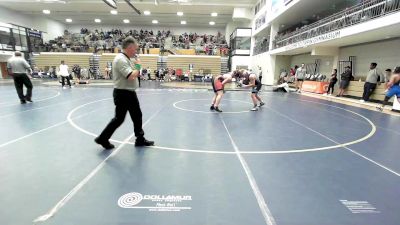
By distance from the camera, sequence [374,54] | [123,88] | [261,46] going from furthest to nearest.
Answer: [261,46] < [374,54] < [123,88]

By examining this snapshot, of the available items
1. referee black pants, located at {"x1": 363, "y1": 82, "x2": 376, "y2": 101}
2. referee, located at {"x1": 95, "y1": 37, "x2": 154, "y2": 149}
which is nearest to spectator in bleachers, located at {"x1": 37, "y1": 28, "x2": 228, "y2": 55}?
referee black pants, located at {"x1": 363, "y1": 82, "x2": 376, "y2": 101}

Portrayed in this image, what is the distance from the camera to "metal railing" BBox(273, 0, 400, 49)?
9.65 m

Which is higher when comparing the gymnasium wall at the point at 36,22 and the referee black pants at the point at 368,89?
the gymnasium wall at the point at 36,22

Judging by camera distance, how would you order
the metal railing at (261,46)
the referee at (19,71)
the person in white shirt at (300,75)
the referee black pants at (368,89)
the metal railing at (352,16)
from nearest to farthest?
the referee at (19,71), the metal railing at (352,16), the referee black pants at (368,89), the person in white shirt at (300,75), the metal railing at (261,46)

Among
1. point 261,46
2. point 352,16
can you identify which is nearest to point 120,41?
point 261,46

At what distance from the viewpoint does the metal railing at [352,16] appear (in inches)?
380

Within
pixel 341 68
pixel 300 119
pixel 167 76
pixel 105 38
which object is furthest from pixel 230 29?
pixel 300 119

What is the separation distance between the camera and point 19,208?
7.96 ft

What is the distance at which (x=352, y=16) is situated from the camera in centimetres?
1173

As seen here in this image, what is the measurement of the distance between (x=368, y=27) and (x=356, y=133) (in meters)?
6.77

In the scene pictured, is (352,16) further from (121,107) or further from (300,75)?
(121,107)

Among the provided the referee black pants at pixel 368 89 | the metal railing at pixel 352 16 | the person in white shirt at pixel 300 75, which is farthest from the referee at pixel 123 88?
the person in white shirt at pixel 300 75

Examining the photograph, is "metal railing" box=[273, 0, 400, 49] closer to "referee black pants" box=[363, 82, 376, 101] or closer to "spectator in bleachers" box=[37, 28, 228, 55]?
"referee black pants" box=[363, 82, 376, 101]

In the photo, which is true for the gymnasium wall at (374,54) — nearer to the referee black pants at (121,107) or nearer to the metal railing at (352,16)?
the metal railing at (352,16)
